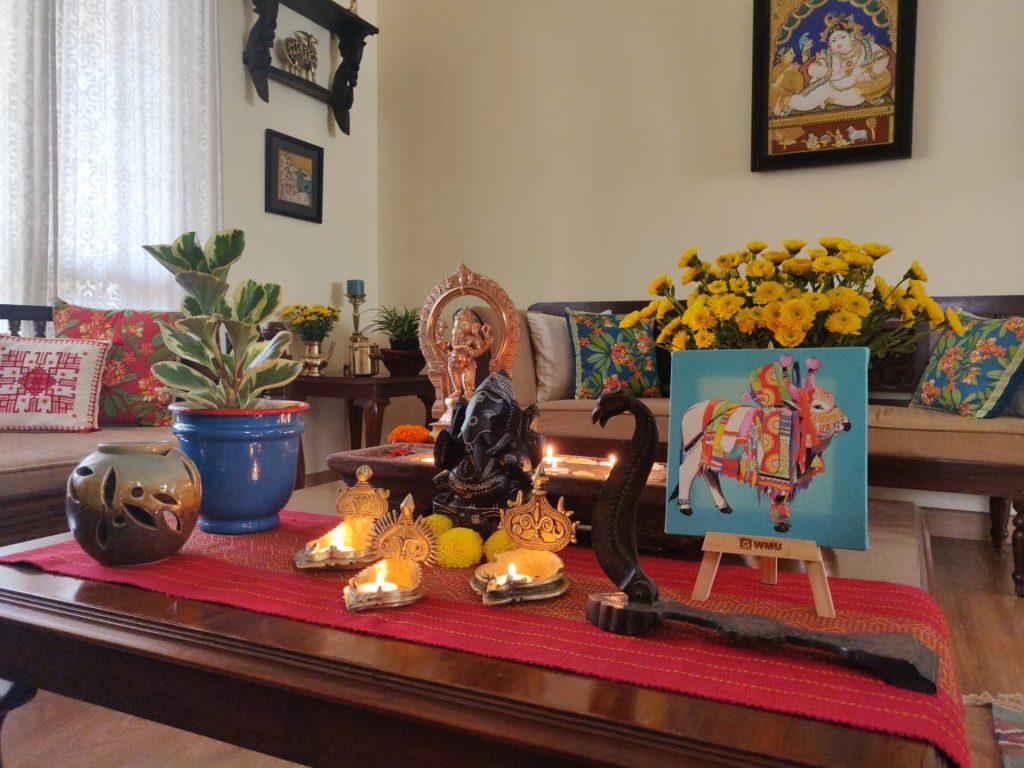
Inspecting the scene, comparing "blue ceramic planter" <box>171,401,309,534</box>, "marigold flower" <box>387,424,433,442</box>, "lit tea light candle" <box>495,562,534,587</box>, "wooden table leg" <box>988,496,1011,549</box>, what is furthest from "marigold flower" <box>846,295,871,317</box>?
"wooden table leg" <box>988,496,1011,549</box>

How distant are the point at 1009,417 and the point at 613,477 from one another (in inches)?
81.3

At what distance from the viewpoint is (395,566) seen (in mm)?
725

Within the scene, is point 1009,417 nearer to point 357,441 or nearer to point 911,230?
point 911,230

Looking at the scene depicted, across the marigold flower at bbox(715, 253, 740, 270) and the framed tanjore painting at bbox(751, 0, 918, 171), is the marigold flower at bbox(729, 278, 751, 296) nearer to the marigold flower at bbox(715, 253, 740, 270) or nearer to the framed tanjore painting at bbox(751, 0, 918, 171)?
the marigold flower at bbox(715, 253, 740, 270)

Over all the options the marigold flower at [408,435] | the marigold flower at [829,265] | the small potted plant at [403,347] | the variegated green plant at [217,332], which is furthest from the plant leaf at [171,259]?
the small potted plant at [403,347]

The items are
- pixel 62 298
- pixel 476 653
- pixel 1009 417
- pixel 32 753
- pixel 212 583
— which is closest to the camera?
pixel 476 653

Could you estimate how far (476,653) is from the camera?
1.93 feet

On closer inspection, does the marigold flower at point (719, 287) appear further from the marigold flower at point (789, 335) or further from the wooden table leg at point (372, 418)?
the wooden table leg at point (372, 418)

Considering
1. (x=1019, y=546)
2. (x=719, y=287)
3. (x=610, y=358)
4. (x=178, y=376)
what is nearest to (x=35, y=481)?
(x=178, y=376)

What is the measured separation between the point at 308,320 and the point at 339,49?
150cm

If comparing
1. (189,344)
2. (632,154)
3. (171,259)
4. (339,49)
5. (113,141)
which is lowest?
(189,344)

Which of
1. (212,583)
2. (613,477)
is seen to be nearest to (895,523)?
(613,477)

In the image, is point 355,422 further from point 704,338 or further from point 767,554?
point 767,554

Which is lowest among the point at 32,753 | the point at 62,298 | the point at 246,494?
the point at 32,753
